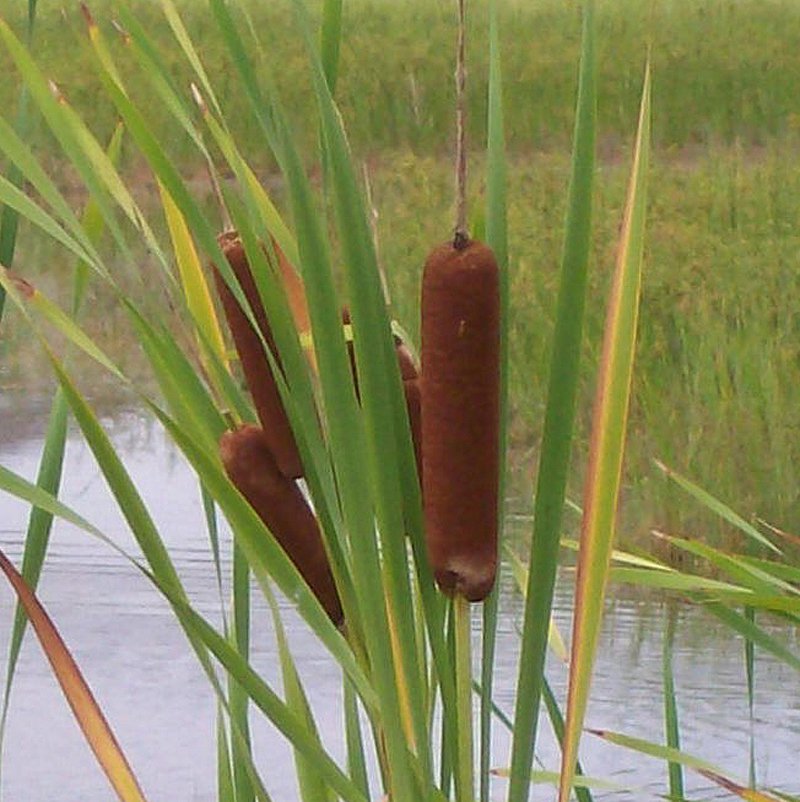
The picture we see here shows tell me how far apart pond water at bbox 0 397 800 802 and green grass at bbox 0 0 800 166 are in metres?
4.54

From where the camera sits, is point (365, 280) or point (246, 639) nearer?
point (365, 280)

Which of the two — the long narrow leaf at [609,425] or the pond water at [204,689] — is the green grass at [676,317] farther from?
the long narrow leaf at [609,425]

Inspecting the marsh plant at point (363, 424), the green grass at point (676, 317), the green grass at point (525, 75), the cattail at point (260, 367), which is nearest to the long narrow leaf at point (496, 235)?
the marsh plant at point (363, 424)

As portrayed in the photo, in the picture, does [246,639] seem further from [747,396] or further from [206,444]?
[747,396]

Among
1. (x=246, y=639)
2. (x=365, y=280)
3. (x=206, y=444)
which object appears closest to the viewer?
(x=365, y=280)

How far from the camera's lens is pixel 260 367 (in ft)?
3.56

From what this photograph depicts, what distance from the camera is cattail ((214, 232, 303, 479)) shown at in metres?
1.08

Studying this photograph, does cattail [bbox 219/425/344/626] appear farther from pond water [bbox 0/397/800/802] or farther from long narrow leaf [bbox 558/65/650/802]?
pond water [bbox 0/397/800/802]

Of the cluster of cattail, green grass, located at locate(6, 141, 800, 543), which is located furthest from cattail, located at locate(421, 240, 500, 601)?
green grass, located at locate(6, 141, 800, 543)

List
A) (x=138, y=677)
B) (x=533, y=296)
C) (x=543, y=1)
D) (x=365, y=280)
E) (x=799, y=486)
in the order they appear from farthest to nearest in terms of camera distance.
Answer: (x=543, y=1) → (x=533, y=296) → (x=799, y=486) → (x=138, y=677) → (x=365, y=280)

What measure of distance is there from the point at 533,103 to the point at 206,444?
8768 millimetres

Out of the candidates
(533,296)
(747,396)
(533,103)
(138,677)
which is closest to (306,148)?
(533,103)

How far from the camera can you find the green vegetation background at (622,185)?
4.37 metres

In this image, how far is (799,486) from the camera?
4.16m
